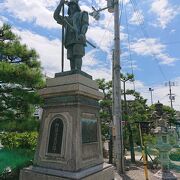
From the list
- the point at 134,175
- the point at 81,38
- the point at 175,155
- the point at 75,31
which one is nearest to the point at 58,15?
the point at 75,31

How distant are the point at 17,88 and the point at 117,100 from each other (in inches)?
165

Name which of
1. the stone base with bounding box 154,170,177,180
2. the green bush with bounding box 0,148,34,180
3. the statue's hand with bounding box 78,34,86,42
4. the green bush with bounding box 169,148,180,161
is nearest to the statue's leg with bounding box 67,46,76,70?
the statue's hand with bounding box 78,34,86,42

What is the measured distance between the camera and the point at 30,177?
463 centimetres

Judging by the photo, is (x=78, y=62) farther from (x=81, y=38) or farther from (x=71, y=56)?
(x=81, y=38)

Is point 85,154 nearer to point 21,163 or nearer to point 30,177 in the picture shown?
point 30,177

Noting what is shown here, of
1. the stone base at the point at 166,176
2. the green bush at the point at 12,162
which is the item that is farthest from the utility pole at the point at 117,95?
the green bush at the point at 12,162

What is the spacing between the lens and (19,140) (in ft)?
24.7

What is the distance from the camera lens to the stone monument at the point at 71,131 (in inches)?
175

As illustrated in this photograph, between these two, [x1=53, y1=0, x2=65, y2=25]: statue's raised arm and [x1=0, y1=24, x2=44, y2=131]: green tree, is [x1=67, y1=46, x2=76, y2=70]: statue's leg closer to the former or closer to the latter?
[x1=53, y1=0, x2=65, y2=25]: statue's raised arm

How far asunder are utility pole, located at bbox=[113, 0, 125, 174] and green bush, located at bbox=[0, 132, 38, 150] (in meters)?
3.34

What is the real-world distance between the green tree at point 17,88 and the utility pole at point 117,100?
11.4ft

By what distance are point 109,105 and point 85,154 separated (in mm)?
9174

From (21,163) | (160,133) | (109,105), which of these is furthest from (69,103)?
(109,105)

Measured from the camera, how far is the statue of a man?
5382 mm
